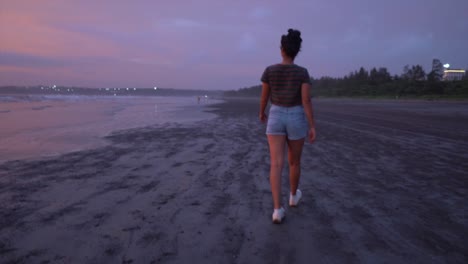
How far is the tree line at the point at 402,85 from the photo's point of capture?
4818 cm

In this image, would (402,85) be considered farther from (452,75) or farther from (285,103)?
(285,103)

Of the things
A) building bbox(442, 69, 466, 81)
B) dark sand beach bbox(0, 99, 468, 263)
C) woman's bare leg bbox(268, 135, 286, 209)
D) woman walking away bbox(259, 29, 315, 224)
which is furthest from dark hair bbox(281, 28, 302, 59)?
building bbox(442, 69, 466, 81)

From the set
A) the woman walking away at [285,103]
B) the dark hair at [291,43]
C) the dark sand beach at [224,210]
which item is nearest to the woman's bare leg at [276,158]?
the woman walking away at [285,103]

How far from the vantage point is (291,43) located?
341 centimetres

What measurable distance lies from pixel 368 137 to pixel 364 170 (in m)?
4.70

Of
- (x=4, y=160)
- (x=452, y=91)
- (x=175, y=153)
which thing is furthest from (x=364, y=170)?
(x=452, y=91)

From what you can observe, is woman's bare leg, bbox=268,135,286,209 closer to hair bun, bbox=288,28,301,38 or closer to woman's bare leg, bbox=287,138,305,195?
woman's bare leg, bbox=287,138,305,195

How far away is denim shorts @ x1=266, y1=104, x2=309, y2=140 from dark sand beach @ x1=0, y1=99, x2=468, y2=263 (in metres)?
0.92

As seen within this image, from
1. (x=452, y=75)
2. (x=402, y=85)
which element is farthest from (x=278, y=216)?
(x=452, y=75)

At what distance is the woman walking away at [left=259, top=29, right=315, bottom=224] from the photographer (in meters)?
3.32

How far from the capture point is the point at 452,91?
4694 cm

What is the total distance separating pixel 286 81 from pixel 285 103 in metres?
0.23

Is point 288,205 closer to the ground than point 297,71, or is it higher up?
closer to the ground

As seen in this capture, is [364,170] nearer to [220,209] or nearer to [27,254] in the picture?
[220,209]
